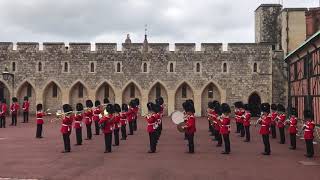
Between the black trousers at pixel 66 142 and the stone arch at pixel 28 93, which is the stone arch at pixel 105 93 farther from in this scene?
the black trousers at pixel 66 142

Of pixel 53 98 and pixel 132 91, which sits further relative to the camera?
pixel 53 98

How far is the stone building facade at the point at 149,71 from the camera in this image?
30.5m

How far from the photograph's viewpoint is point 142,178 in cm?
948

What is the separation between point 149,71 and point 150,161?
759 inches

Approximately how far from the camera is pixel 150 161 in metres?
11.8

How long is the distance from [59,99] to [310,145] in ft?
73.1

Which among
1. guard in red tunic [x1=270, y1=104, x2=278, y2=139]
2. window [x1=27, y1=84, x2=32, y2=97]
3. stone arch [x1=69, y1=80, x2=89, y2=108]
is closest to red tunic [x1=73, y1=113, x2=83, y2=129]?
guard in red tunic [x1=270, y1=104, x2=278, y2=139]

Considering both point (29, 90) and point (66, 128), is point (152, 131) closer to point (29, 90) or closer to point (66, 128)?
point (66, 128)

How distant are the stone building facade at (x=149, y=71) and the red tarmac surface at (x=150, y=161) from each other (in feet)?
45.6

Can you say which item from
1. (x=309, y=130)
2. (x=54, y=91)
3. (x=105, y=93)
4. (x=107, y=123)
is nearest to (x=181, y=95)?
(x=105, y=93)

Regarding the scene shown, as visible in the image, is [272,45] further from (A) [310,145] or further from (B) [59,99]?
(A) [310,145]

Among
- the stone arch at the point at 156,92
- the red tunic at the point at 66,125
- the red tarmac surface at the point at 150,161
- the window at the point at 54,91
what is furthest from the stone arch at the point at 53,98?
the red tunic at the point at 66,125

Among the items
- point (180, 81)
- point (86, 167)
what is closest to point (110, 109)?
point (86, 167)

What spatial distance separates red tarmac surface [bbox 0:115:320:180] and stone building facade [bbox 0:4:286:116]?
13899 mm
